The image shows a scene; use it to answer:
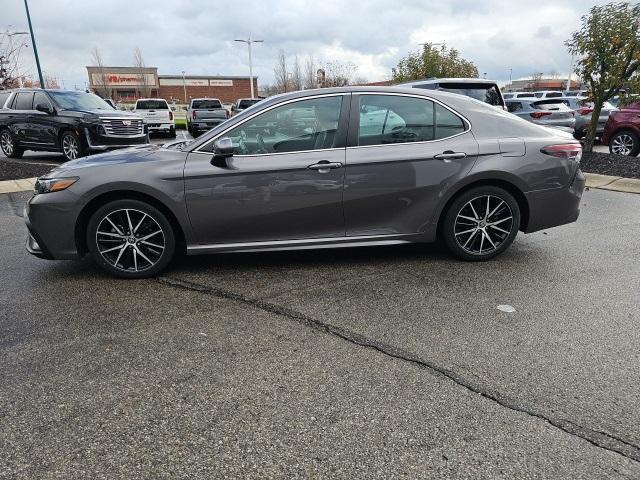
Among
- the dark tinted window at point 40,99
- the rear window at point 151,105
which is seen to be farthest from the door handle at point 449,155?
the rear window at point 151,105

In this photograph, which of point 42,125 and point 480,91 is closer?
point 480,91

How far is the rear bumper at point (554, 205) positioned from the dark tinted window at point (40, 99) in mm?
11931

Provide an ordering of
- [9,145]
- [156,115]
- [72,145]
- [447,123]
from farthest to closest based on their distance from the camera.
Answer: [156,115] → [9,145] → [72,145] → [447,123]

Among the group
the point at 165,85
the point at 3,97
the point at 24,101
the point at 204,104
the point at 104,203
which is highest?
the point at 165,85

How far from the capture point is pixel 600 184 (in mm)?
9125

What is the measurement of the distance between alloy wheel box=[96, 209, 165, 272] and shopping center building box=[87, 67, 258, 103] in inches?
2695

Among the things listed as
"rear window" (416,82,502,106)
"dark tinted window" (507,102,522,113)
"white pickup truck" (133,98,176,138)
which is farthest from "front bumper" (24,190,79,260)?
"white pickup truck" (133,98,176,138)

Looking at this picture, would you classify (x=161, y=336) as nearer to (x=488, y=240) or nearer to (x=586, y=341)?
(x=586, y=341)

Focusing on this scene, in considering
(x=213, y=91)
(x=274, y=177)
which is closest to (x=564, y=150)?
(x=274, y=177)

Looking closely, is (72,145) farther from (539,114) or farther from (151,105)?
(539,114)

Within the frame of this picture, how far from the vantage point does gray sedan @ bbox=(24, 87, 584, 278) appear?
436 centimetres

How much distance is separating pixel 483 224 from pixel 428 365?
2.27m

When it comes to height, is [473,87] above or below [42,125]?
above

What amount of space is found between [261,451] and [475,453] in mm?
986
